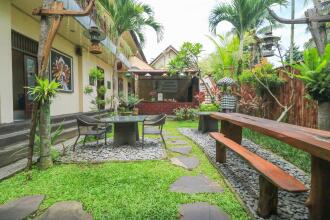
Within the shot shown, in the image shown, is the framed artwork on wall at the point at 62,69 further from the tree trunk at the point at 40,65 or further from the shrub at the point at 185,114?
the shrub at the point at 185,114

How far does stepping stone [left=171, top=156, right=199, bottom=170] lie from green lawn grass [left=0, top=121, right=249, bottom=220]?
0.16 m

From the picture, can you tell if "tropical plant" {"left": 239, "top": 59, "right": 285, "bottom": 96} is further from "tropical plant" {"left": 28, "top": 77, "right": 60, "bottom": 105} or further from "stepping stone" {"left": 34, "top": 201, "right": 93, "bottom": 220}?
"stepping stone" {"left": 34, "top": 201, "right": 93, "bottom": 220}

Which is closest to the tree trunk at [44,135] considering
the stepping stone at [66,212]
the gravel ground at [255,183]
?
the stepping stone at [66,212]

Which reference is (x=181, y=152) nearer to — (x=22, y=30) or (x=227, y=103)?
(x=227, y=103)

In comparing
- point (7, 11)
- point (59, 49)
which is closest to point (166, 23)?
point (59, 49)

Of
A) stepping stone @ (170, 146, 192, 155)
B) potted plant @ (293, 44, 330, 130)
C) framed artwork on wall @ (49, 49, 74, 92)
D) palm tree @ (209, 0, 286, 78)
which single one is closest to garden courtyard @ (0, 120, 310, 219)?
stepping stone @ (170, 146, 192, 155)

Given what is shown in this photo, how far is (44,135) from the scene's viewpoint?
4004mm

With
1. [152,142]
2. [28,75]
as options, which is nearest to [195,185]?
[152,142]

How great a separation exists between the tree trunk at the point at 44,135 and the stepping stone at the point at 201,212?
2.59m

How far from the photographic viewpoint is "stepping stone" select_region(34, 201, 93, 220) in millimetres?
2508

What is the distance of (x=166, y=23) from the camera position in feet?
35.9

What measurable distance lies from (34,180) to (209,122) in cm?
571

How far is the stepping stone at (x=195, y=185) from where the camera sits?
3211mm


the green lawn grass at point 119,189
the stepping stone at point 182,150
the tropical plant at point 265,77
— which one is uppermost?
the tropical plant at point 265,77
